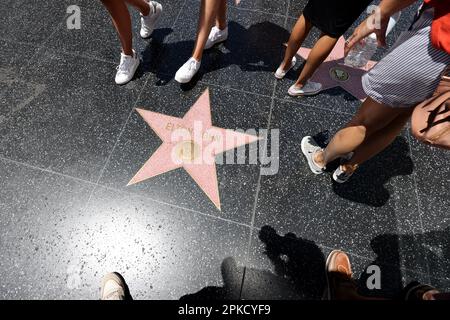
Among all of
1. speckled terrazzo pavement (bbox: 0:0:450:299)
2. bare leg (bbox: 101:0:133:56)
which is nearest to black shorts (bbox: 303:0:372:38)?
speckled terrazzo pavement (bbox: 0:0:450:299)

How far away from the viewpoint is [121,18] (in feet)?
6.88

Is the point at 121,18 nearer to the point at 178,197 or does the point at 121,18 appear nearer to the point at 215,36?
the point at 215,36

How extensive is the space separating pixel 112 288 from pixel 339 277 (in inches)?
52.9

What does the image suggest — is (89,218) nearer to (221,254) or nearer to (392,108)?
(221,254)

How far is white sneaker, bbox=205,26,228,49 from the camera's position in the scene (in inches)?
105

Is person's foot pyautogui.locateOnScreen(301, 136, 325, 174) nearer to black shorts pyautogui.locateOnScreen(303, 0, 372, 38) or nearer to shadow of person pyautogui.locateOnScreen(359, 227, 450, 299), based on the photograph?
shadow of person pyautogui.locateOnScreen(359, 227, 450, 299)

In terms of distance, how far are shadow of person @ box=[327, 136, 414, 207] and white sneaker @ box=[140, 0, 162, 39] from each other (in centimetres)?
213

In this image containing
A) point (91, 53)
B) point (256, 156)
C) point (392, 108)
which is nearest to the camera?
point (392, 108)

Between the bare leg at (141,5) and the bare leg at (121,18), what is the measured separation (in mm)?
264

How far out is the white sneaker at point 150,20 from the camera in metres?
2.61
